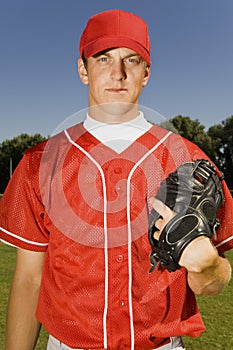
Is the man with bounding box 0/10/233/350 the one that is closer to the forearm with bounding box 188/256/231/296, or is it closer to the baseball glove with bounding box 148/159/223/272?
the forearm with bounding box 188/256/231/296

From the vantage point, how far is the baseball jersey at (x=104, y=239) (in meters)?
1.64

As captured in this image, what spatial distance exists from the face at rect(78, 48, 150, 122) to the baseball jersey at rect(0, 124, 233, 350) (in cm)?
12

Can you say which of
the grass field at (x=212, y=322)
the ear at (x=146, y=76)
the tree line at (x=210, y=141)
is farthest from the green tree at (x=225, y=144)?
the ear at (x=146, y=76)

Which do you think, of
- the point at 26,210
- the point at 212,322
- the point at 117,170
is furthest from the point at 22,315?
the point at 212,322

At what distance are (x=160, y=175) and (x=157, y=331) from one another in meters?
0.54

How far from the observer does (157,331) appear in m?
1.65

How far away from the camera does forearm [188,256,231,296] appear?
1.51m

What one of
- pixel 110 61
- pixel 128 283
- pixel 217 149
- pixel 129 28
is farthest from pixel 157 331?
pixel 217 149

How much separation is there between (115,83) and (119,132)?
190 mm

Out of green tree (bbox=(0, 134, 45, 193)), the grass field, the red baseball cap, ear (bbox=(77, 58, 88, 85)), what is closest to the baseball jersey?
ear (bbox=(77, 58, 88, 85))

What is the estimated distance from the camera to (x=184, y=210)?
4.80ft

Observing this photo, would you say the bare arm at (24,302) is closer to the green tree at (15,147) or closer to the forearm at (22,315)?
the forearm at (22,315)

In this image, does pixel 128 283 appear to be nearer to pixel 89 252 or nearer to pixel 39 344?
pixel 89 252

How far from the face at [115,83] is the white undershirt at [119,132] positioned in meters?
0.03
